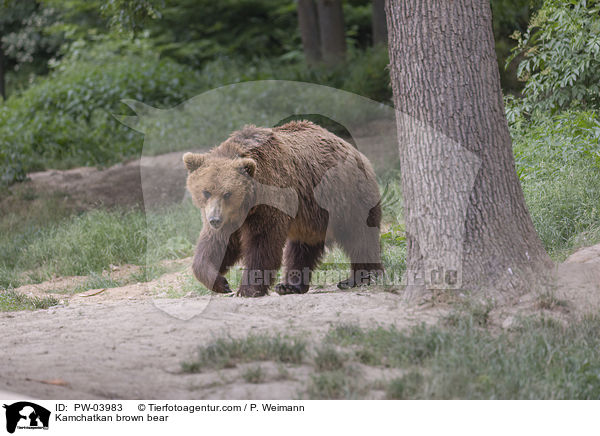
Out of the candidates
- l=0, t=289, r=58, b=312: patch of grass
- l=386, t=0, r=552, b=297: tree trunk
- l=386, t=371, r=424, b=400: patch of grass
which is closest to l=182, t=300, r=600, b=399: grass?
l=386, t=371, r=424, b=400: patch of grass

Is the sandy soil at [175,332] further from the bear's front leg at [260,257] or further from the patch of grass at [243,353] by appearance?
the bear's front leg at [260,257]

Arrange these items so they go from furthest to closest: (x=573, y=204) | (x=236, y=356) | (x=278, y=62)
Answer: (x=278, y=62) < (x=573, y=204) < (x=236, y=356)

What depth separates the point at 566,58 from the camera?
7.95 meters

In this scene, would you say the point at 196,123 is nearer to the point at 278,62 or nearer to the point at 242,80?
the point at 242,80

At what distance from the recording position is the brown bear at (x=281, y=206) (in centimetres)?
564

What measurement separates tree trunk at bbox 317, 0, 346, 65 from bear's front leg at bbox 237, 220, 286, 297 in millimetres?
11397

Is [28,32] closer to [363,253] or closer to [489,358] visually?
[363,253]

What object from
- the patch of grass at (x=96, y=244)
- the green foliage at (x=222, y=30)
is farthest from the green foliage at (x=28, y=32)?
the patch of grass at (x=96, y=244)

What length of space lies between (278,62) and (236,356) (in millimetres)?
14536

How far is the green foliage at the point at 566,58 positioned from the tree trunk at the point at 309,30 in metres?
8.73

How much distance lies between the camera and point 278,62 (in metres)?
17.8
